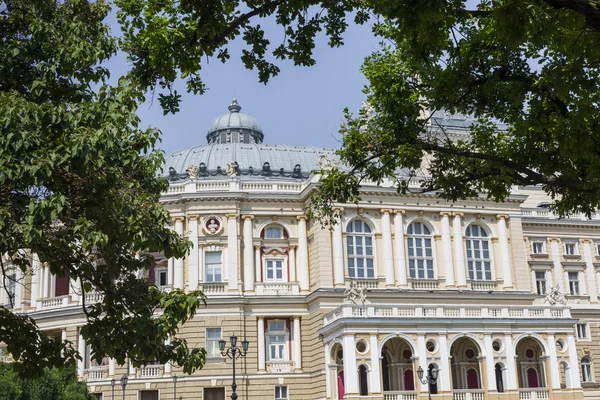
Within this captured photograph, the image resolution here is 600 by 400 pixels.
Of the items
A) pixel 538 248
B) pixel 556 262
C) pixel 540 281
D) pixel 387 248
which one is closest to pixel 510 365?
pixel 387 248

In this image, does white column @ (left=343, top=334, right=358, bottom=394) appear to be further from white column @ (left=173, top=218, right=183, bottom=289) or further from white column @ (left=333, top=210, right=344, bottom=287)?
white column @ (left=173, top=218, right=183, bottom=289)

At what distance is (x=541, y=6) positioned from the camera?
10.3 metres

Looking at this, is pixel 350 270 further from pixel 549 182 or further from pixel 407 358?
pixel 549 182

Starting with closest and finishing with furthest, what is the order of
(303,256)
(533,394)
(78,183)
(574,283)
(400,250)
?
(78,183)
(533,394)
(400,250)
(303,256)
(574,283)

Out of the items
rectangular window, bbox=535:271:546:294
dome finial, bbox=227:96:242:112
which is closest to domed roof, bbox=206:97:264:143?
dome finial, bbox=227:96:242:112

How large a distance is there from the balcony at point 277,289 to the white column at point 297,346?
1605mm

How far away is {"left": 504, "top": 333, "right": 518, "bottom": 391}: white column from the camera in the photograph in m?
42.5

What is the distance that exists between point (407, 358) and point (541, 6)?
3714cm

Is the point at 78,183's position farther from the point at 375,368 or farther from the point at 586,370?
the point at 586,370

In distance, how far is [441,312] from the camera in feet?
141

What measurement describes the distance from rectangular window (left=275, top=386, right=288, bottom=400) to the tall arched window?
13210 millimetres

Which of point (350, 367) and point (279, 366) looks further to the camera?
Result: point (279, 366)

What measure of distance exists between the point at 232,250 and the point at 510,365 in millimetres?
16763

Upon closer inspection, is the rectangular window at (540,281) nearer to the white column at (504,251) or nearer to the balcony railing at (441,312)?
the white column at (504,251)
